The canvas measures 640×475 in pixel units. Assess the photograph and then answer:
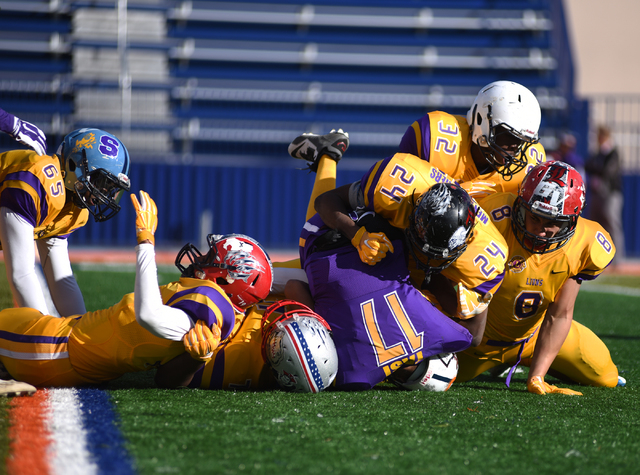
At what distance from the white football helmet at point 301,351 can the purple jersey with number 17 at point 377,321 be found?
3.3 inches

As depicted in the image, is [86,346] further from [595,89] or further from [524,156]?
[595,89]

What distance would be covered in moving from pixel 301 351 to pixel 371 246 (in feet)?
1.79

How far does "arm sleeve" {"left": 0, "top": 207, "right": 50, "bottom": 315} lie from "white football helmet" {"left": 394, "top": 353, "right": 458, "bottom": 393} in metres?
1.69

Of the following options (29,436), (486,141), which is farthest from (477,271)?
(29,436)

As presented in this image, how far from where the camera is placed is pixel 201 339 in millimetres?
2676

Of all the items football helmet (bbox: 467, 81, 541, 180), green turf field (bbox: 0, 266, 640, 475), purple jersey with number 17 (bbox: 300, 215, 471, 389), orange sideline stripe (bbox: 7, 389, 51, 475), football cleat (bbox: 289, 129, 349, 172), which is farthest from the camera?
football cleat (bbox: 289, 129, 349, 172)

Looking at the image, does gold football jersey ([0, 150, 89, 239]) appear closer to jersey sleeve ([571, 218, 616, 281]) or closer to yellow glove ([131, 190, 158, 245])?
yellow glove ([131, 190, 158, 245])

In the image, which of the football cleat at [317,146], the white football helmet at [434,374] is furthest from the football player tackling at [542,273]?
the football cleat at [317,146]

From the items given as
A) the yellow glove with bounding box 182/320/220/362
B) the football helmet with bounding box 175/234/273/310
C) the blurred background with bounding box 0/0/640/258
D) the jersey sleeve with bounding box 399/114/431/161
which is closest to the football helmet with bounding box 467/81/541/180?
the jersey sleeve with bounding box 399/114/431/161

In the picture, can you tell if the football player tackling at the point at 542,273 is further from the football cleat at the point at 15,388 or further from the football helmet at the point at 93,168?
the football cleat at the point at 15,388

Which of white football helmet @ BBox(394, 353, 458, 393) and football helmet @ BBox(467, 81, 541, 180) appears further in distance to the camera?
football helmet @ BBox(467, 81, 541, 180)

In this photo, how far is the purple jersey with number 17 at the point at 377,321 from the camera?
3002 millimetres

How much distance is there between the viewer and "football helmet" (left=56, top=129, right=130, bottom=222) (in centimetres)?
351

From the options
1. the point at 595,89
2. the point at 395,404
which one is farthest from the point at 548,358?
the point at 595,89
